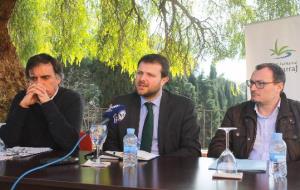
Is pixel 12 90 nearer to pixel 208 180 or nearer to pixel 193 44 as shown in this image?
pixel 193 44

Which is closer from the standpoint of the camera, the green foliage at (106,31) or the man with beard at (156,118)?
the man with beard at (156,118)

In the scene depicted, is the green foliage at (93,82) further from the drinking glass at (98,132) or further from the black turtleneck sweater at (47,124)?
the drinking glass at (98,132)

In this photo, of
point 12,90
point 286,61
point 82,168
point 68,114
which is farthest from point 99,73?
point 82,168

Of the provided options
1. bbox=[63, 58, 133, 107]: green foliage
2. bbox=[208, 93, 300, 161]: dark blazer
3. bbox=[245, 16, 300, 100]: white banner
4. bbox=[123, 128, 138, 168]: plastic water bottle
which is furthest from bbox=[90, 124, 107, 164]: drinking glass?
bbox=[63, 58, 133, 107]: green foliage

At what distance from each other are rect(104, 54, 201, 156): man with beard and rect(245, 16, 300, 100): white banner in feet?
4.77

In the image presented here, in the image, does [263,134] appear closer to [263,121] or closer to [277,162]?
[263,121]

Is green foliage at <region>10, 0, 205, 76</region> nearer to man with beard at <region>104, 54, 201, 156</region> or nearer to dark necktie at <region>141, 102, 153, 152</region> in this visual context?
man with beard at <region>104, 54, 201, 156</region>

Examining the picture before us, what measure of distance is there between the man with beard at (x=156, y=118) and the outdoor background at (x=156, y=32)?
2.40 m

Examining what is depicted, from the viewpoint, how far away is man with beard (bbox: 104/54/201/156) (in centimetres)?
251

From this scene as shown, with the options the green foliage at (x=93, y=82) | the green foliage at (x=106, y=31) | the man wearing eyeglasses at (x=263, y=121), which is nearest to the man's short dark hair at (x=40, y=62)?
the man wearing eyeglasses at (x=263, y=121)

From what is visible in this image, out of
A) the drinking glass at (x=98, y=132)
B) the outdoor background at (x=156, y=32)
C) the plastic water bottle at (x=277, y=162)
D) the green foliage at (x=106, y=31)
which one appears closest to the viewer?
the plastic water bottle at (x=277, y=162)

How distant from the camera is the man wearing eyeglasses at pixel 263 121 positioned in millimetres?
2365

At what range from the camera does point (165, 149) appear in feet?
8.23

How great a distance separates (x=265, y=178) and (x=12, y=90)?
10.1ft
